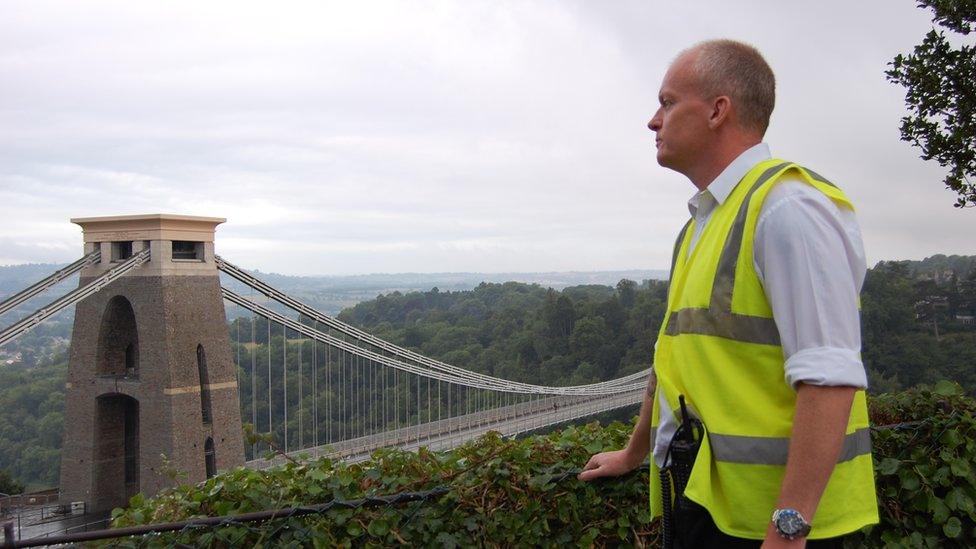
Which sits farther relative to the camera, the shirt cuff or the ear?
the ear

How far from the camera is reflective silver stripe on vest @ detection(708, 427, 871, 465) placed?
1.27 m

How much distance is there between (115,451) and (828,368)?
12.4 meters

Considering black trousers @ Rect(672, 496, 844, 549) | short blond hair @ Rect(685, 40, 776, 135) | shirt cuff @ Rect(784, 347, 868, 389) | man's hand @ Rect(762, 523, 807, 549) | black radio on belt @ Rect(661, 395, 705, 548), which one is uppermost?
short blond hair @ Rect(685, 40, 776, 135)

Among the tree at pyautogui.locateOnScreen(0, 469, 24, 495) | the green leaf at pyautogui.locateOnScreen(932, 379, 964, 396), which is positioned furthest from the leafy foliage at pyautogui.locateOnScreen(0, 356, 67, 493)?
the green leaf at pyautogui.locateOnScreen(932, 379, 964, 396)

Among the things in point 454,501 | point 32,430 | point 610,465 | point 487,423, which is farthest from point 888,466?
point 32,430

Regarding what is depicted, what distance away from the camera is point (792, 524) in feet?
3.92

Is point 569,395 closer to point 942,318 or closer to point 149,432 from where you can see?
point 942,318

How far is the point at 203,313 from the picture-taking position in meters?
11.8

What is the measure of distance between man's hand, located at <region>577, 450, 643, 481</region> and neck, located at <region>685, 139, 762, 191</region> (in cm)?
76

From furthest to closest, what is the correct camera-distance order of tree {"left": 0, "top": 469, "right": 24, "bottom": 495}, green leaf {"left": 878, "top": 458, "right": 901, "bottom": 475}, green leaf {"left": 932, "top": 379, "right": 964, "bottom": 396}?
tree {"left": 0, "top": 469, "right": 24, "bottom": 495}, green leaf {"left": 932, "top": 379, "right": 964, "bottom": 396}, green leaf {"left": 878, "top": 458, "right": 901, "bottom": 475}

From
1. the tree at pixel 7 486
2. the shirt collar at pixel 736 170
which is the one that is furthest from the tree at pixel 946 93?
the tree at pixel 7 486

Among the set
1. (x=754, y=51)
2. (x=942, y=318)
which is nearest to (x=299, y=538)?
(x=754, y=51)

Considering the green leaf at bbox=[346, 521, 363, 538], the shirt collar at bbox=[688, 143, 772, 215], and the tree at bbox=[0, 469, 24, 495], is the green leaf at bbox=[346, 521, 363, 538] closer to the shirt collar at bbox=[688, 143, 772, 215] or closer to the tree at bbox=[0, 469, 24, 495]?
the shirt collar at bbox=[688, 143, 772, 215]

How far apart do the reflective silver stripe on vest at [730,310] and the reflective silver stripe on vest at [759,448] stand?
15 centimetres
